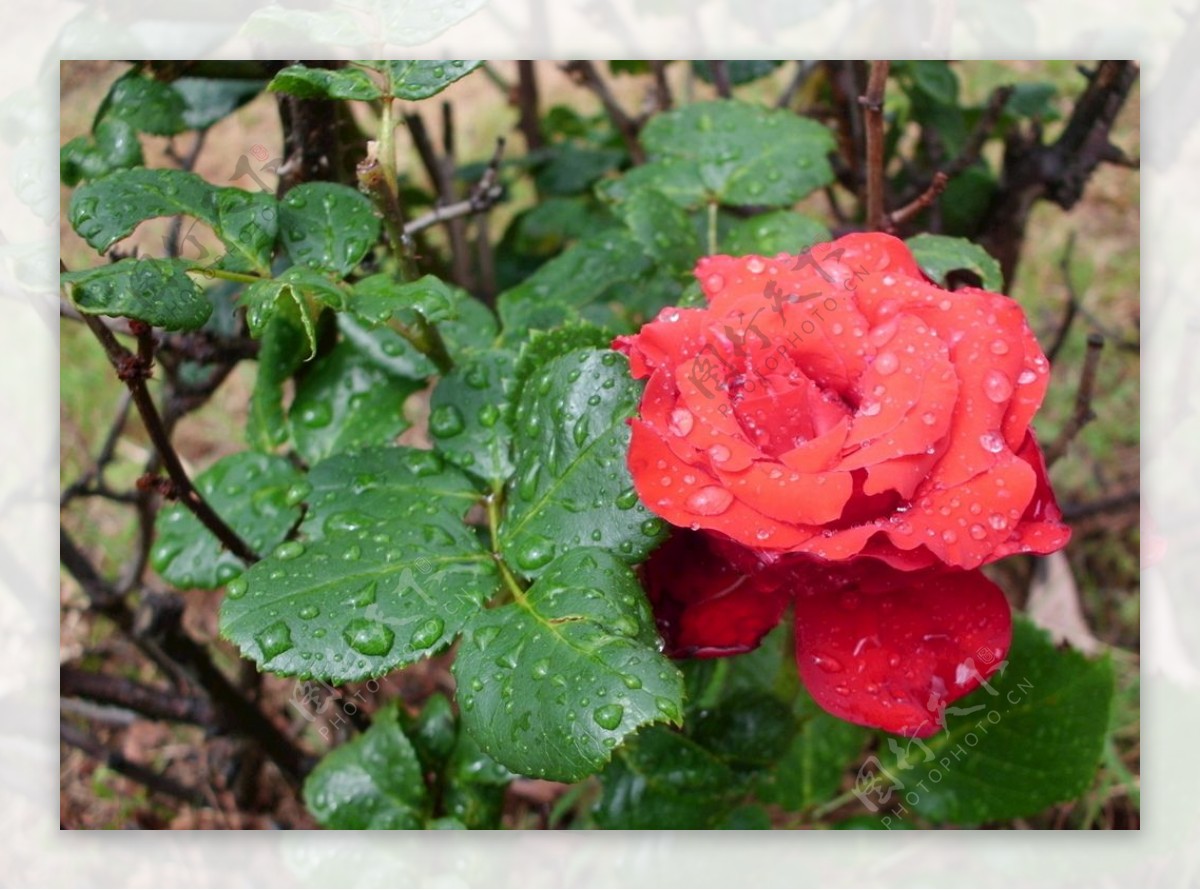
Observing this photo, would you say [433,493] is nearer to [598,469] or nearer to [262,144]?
[598,469]

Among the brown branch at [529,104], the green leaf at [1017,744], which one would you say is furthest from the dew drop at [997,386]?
the brown branch at [529,104]

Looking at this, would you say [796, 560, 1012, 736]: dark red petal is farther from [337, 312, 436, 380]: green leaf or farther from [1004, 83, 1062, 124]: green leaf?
[1004, 83, 1062, 124]: green leaf

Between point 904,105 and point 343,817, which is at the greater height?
point 904,105

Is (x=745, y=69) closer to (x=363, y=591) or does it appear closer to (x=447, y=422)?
(x=447, y=422)

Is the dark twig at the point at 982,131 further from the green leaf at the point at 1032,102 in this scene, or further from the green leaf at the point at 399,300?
the green leaf at the point at 399,300

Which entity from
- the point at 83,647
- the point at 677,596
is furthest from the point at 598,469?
the point at 83,647

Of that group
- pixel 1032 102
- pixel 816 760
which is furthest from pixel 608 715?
pixel 1032 102

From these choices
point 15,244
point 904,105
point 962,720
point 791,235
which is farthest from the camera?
point 904,105
